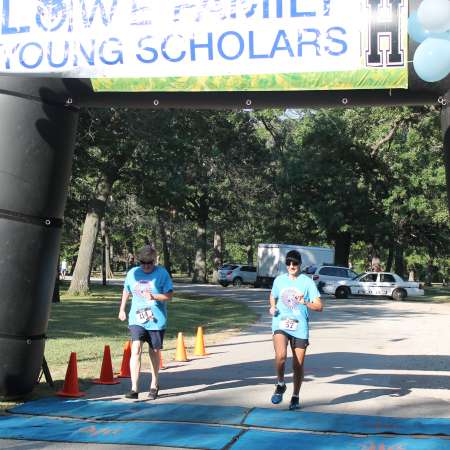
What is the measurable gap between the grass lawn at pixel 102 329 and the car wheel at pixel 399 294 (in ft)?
34.5

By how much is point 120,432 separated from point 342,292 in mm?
30915

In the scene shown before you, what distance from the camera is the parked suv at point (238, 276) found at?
50625mm

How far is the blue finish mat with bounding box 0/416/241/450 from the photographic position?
641cm

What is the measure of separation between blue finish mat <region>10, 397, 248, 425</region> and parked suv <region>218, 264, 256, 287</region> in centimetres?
4249

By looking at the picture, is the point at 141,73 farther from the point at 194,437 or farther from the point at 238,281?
the point at 238,281

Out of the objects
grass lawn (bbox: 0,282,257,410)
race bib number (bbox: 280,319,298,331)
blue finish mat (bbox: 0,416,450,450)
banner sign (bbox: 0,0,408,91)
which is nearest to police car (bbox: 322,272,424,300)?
grass lawn (bbox: 0,282,257,410)

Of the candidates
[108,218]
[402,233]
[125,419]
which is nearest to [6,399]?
[125,419]

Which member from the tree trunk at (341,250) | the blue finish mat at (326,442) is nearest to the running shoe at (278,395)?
the blue finish mat at (326,442)

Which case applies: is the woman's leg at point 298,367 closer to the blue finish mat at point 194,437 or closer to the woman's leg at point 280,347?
the woman's leg at point 280,347

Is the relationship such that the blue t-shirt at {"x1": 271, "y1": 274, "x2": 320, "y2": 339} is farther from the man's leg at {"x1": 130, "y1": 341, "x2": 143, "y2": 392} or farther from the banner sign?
the banner sign

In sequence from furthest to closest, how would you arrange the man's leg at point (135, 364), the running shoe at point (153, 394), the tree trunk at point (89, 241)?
the tree trunk at point (89, 241)
the running shoe at point (153, 394)
the man's leg at point (135, 364)

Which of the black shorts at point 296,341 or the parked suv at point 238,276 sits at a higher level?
the parked suv at point 238,276

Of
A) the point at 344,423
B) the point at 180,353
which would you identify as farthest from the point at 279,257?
the point at 344,423

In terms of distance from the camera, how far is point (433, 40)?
7.01m
